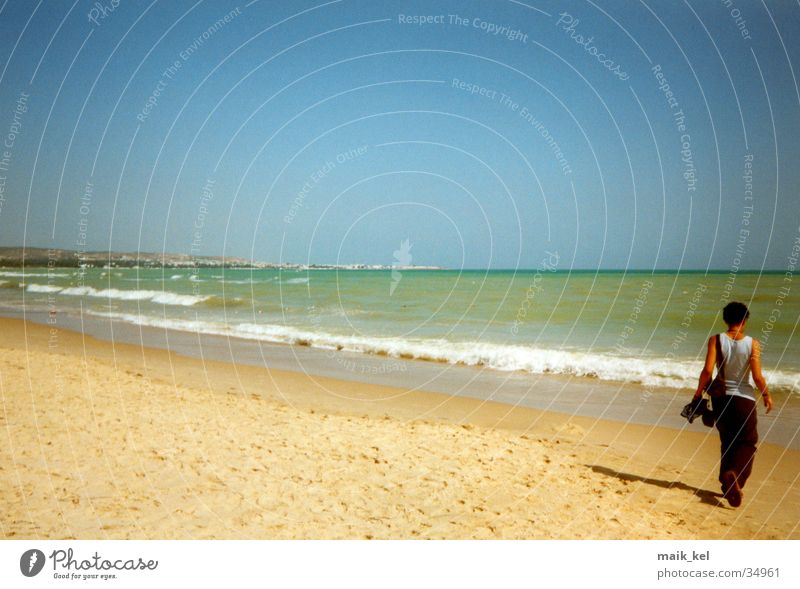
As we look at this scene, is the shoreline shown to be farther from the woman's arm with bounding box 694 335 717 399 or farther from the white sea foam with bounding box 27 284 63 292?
the white sea foam with bounding box 27 284 63 292

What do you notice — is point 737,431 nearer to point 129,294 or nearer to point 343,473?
point 343,473

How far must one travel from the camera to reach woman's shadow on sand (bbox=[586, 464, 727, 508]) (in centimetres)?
583

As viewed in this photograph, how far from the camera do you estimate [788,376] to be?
37.3 ft

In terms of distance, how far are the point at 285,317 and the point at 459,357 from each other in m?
11.7

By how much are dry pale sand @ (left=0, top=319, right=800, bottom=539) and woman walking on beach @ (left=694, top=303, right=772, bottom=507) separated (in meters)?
0.43

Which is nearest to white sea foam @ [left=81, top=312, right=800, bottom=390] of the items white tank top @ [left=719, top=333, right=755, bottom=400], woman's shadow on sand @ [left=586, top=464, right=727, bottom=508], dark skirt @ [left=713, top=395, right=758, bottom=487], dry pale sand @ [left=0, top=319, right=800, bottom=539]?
dry pale sand @ [left=0, top=319, right=800, bottom=539]

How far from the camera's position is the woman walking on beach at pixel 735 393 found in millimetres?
5414

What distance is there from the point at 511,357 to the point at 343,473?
959 centimetres

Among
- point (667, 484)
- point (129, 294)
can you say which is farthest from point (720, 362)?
point (129, 294)

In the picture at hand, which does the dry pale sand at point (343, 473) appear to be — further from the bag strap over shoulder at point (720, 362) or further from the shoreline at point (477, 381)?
the bag strap over shoulder at point (720, 362)

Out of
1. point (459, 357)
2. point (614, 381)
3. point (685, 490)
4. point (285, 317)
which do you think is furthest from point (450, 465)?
point (285, 317)

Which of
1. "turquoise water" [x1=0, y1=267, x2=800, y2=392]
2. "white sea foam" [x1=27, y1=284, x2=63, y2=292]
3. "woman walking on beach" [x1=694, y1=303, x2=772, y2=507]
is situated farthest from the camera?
"white sea foam" [x1=27, y1=284, x2=63, y2=292]

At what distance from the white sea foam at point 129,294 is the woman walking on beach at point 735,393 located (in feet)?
95.0
